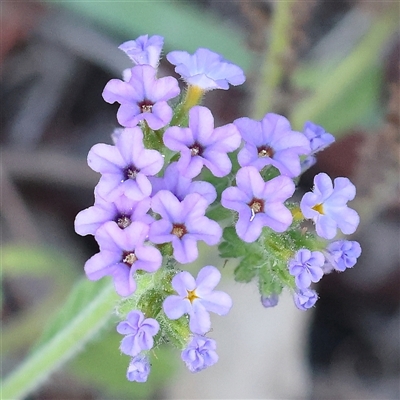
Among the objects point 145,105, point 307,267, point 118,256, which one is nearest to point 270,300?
point 307,267

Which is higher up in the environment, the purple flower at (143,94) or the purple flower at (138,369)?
the purple flower at (143,94)

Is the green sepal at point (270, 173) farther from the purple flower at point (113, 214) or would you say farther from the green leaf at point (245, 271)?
the purple flower at point (113, 214)

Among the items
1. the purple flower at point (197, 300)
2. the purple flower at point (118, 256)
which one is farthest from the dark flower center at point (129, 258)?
the purple flower at point (197, 300)

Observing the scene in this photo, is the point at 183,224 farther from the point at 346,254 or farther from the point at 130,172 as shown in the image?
the point at 346,254

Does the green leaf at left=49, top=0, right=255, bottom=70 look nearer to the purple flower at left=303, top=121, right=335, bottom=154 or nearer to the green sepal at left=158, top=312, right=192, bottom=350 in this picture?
the purple flower at left=303, top=121, right=335, bottom=154

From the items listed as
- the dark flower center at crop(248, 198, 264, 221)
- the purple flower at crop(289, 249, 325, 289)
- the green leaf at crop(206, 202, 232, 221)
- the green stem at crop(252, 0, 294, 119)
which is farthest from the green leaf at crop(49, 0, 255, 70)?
the purple flower at crop(289, 249, 325, 289)

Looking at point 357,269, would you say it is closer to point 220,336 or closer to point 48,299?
point 220,336
